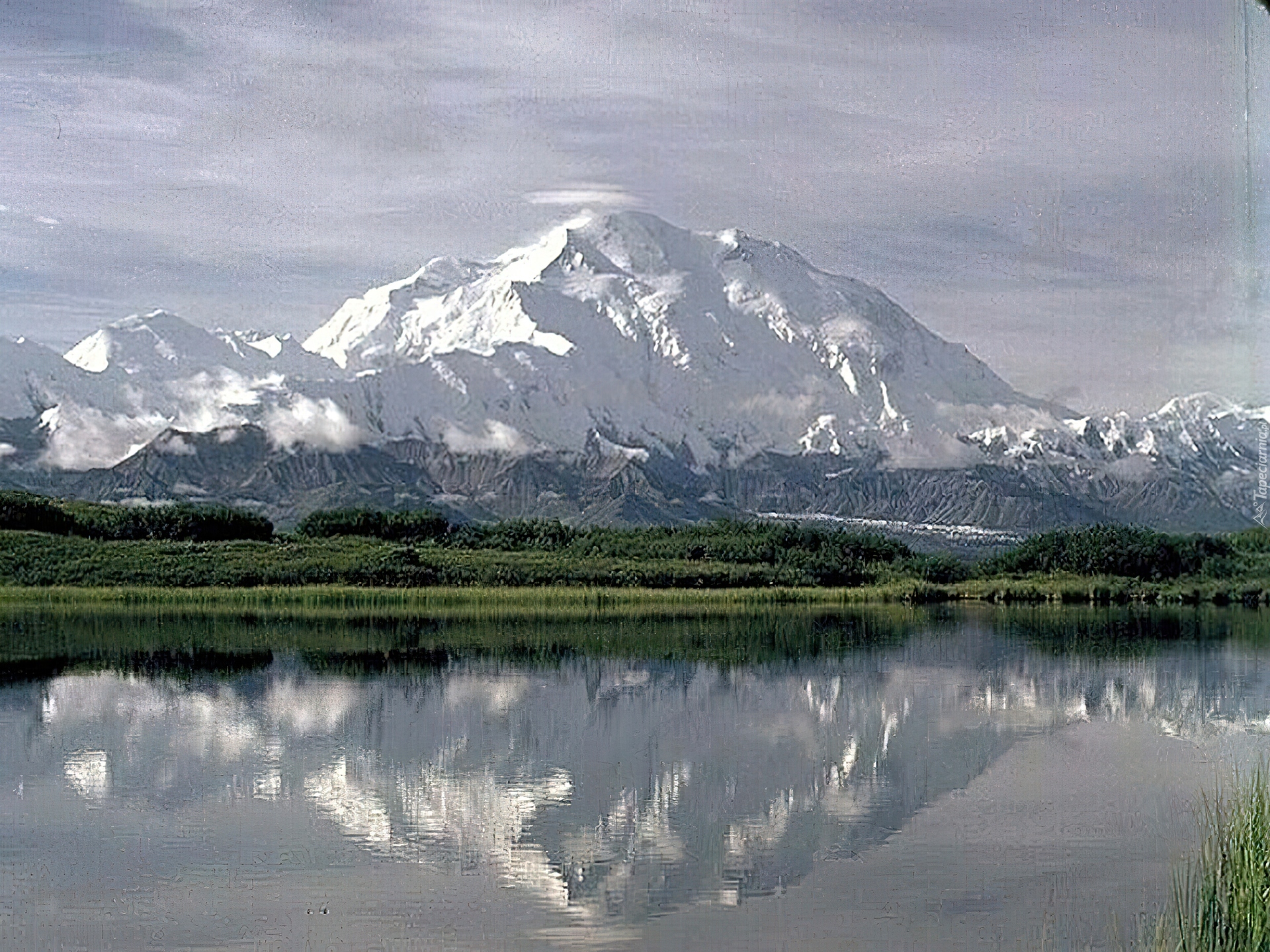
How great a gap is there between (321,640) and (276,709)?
683 inches

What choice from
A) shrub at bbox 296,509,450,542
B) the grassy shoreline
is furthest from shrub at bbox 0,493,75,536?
the grassy shoreline

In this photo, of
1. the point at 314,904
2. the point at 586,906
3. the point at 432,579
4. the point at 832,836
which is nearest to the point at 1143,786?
the point at 832,836

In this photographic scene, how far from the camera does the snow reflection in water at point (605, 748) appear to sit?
779 inches

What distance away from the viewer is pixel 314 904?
1739cm

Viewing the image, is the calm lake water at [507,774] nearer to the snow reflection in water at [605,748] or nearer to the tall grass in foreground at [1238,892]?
the snow reflection in water at [605,748]

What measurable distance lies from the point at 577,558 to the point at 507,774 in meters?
62.8

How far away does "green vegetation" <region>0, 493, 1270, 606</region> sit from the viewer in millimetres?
77188

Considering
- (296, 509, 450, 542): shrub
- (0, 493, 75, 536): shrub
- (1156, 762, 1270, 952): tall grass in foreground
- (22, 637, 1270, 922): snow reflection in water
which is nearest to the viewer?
(1156, 762, 1270, 952): tall grass in foreground

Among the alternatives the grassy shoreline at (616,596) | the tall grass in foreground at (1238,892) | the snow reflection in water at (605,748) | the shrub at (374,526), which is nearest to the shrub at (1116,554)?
the grassy shoreline at (616,596)

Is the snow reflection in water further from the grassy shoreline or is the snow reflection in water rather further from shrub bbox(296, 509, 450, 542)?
shrub bbox(296, 509, 450, 542)

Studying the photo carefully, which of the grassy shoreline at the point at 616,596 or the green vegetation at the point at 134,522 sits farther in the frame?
the green vegetation at the point at 134,522

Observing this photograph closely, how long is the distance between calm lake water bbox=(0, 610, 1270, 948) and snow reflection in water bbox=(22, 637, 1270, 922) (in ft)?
0.25

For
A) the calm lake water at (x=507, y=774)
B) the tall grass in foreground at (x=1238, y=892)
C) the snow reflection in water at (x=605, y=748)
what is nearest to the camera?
the tall grass in foreground at (x=1238, y=892)

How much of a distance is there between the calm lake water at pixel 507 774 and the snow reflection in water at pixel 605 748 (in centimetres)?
8
